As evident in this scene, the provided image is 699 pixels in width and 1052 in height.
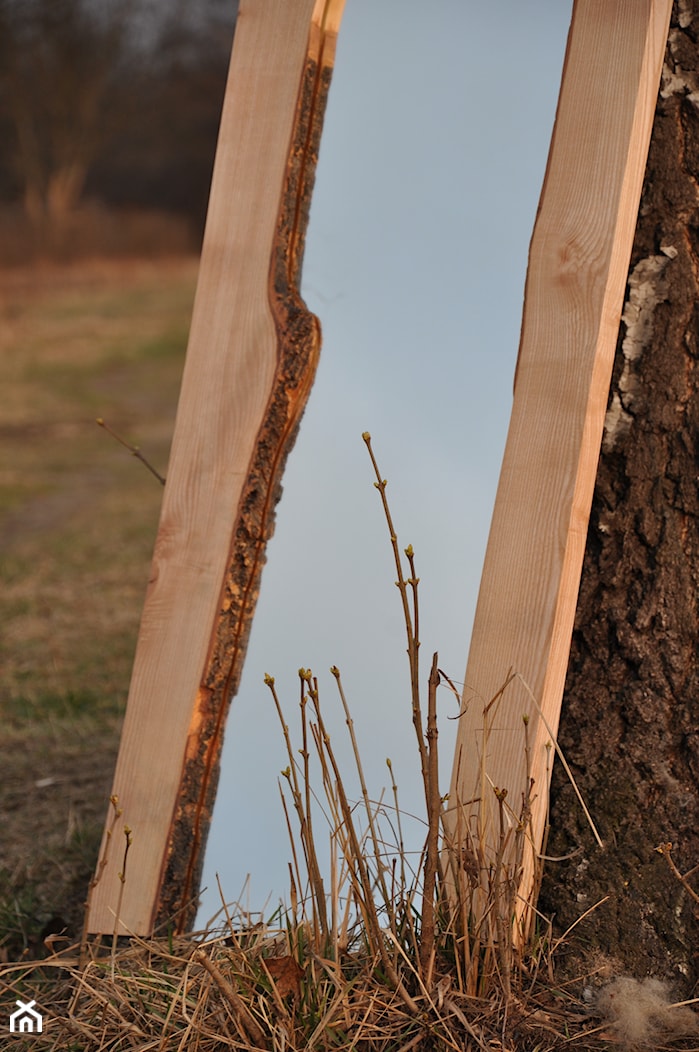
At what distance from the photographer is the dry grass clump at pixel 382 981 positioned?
1427mm

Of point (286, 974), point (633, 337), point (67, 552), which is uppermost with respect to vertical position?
point (633, 337)

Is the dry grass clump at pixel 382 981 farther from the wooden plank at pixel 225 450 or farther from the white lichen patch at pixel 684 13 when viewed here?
the white lichen patch at pixel 684 13

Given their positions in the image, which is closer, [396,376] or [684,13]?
[684,13]

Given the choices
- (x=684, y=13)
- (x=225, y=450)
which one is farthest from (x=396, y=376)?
(x=684, y=13)

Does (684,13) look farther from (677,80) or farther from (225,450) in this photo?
(225,450)

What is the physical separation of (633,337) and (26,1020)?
145 centimetres

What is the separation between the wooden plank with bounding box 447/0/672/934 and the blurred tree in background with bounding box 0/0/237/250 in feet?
50.1

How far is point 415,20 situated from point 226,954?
1.66 meters

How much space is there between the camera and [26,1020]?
163 centimetres

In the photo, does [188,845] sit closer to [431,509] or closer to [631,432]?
[431,509]

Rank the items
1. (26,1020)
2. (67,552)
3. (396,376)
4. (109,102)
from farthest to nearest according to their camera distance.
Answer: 1. (109,102)
2. (67,552)
3. (396,376)
4. (26,1020)

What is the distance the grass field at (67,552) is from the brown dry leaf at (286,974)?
0.67 m

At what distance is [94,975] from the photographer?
1656 millimetres

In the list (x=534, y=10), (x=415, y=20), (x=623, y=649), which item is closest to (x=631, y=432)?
(x=623, y=649)
